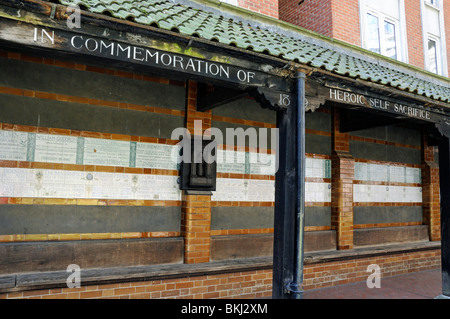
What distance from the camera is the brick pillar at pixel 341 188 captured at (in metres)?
7.48

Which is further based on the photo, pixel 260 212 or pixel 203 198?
pixel 260 212

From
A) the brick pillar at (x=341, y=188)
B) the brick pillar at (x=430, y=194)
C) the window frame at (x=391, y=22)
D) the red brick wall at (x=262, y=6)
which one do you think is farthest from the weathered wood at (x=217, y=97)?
the brick pillar at (x=430, y=194)

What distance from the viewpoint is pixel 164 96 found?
5.80 metres

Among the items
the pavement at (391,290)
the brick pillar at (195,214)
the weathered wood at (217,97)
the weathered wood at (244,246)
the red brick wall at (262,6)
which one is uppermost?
the red brick wall at (262,6)

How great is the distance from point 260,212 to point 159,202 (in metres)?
2.01

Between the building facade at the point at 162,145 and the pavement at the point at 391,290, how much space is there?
0.87ft

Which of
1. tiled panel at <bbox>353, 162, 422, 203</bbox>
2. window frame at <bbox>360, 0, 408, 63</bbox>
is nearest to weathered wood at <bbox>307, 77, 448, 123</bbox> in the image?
tiled panel at <bbox>353, 162, 422, 203</bbox>

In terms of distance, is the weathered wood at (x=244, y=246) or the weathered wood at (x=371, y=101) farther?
A: the weathered wood at (x=244, y=246)

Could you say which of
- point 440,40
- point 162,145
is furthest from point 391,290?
point 440,40

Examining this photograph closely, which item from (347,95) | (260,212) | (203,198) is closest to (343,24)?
(347,95)

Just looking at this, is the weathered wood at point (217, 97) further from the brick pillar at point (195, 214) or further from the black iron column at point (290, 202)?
the black iron column at point (290, 202)

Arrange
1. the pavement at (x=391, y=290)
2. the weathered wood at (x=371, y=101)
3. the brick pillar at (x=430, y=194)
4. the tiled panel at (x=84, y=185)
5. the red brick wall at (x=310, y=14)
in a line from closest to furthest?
the tiled panel at (x=84, y=185) → the weathered wood at (x=371, y=101) → the pavement at (x=391, y=290) → the red brick wall at (x=310, y=14) → the brick pillar at (x=430, y=194)

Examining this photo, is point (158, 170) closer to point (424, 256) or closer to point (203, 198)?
point (203, 198)

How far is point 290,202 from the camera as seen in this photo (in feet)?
15.1
